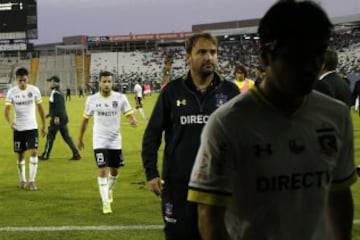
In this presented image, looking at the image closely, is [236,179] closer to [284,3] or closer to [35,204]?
[284,3]

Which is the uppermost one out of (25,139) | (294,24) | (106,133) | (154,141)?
(294,24)

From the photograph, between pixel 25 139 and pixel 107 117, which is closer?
pixel 107 117

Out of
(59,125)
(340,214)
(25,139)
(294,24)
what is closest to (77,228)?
(25,139)

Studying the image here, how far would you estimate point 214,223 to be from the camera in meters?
2.07

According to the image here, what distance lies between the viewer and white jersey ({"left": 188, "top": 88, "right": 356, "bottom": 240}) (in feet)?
6.69

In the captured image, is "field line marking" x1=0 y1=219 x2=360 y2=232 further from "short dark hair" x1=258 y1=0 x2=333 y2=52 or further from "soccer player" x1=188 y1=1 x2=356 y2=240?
"short dark hair" x1=258 y1=0 x2=333 y2=52

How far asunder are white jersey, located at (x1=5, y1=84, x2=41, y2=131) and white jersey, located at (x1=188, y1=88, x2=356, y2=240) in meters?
10.1

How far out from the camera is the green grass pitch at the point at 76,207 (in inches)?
315

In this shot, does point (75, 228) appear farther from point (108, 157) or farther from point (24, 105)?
point (24, 105)

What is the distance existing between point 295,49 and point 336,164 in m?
0.51

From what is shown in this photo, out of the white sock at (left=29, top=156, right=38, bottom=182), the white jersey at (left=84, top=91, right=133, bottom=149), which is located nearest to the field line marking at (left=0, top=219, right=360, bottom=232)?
the white jersey at (left=84, top=91, right=133, bottom=149)

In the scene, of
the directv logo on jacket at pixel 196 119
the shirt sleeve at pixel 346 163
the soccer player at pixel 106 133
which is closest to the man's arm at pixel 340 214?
the shirt sleeve at pixel 346 163

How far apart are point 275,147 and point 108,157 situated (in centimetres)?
761

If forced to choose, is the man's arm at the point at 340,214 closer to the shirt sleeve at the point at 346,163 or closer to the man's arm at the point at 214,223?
the shirt sleeve at the point at 346,163
